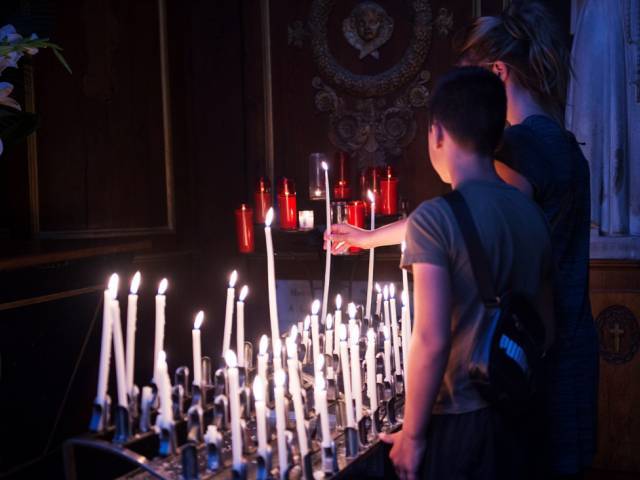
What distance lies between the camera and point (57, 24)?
4.05 metres

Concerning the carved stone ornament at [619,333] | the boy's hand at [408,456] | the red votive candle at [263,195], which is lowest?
the carved stone ornament at [619,333]

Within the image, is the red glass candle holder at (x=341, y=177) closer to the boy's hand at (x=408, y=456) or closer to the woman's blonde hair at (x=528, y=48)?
the woman's blonde hair at (x=528, y=48)

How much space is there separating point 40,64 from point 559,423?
3497mm

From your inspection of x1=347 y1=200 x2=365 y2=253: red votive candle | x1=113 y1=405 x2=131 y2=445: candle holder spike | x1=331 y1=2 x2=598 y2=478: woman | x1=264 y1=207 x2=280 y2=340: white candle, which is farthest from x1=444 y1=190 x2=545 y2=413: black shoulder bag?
x1=347 y1=200 x2=365 y2=253: red votive candle

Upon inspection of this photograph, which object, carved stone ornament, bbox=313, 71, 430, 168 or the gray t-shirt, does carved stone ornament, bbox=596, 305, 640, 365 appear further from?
the gray t-shirt

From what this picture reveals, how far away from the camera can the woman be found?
5.71 feet

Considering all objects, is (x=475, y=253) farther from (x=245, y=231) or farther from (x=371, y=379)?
(x=245, y=231)

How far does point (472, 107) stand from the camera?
4.92 ft

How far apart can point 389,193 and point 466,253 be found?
254 cm

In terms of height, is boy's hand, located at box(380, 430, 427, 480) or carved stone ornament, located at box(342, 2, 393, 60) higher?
carved stone ornament, located at box(342, 2, 393, 60)

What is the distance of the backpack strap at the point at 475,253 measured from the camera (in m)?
1.42

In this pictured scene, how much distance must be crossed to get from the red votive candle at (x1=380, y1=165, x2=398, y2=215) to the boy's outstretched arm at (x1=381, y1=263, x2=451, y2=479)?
2484 mm

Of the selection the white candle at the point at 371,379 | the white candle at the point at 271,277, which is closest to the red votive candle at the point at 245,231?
the white candle at the point at 271,277

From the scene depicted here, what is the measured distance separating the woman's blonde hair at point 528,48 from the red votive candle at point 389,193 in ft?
6.68
